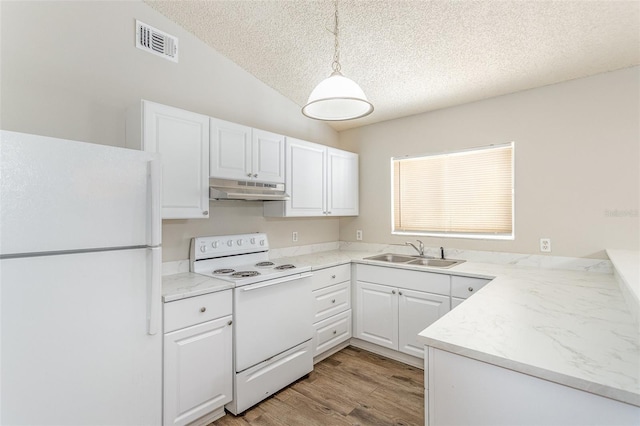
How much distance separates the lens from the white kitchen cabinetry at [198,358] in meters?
1.86

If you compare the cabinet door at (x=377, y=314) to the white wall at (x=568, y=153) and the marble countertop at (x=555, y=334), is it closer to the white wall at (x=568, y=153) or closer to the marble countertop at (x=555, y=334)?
the white wall at (x=568, y=153)

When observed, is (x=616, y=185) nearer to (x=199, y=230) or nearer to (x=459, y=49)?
(x=459, y=49)

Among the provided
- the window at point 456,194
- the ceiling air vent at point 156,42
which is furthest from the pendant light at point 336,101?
the window at point 456,194

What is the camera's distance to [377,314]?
120 inches

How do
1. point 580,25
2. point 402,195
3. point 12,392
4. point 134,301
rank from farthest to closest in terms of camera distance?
point 402,195, point 580,25, point 134,301, point 12,392

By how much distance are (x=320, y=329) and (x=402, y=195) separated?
172cm

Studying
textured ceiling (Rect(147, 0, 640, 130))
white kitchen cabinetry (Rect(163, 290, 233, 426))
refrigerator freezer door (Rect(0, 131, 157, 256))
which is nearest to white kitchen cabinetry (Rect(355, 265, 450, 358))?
white kitchen cabinetry (Rect(163, 290, 233, 426))

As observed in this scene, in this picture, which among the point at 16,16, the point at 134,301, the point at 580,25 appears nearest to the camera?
the point at 134,301

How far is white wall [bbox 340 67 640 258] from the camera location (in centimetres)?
234

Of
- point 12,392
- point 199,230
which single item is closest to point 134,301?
point 12,392

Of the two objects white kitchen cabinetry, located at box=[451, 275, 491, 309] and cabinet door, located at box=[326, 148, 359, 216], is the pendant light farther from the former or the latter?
white kitchen cabinetry, located at box=[451, 275, 491, 309]

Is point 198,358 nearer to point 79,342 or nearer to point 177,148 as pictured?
point 79,342

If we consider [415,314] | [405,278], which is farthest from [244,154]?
[415,314]

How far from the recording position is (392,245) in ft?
11.8
